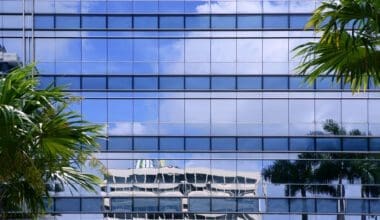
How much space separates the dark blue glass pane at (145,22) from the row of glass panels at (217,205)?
22.5ft

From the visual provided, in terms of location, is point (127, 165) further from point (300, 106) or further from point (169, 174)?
point (300, 106)

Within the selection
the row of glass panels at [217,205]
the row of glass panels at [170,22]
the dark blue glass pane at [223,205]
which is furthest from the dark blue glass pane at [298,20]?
the dark blue glass pane at [223,205]

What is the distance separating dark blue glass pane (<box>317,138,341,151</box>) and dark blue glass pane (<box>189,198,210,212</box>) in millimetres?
4829

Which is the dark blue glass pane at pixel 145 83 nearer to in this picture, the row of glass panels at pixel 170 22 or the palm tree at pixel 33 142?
the row of glass panels at pixel 170 22

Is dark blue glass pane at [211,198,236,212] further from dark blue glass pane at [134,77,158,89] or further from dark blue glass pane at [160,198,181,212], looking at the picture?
dark blue glass pane at [134,77,158,89]

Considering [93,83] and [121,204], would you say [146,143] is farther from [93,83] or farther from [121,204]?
[93,83]

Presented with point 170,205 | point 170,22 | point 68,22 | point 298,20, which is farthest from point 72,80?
point 298,20

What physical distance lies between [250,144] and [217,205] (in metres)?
2.69

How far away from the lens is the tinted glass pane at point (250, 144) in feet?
109

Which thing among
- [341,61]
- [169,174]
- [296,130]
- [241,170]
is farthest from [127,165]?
[341,61]

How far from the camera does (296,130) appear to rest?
33.5 metres

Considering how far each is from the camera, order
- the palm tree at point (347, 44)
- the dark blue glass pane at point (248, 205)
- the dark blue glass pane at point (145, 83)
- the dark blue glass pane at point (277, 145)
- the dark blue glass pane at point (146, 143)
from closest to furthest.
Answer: the palm tree at point (347, 44)
the dark blue glass pane at point (248, 205)
the dark blue glass pane at point (277, 145)
the dark blue glass pane at point (146, 143)
the dark blue glass pane at point (145, 83)

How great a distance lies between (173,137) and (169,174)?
57.0 inches

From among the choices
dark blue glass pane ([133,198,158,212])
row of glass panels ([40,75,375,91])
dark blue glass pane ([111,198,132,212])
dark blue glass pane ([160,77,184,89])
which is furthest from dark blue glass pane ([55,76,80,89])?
dark blue glass pane ([133,198,158,212])
